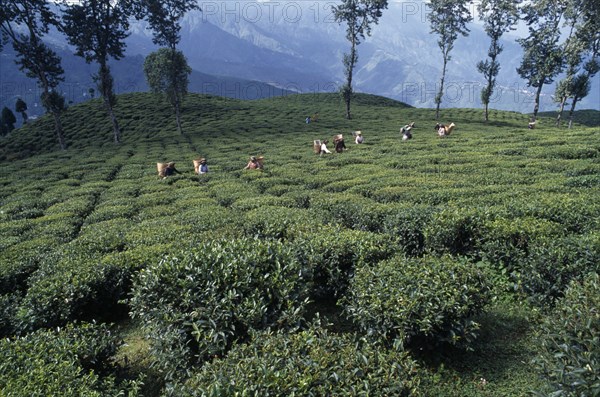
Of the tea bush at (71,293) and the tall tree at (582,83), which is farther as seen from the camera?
the tall tree at (582,83)

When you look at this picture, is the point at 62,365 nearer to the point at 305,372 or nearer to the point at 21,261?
the point at 305,372

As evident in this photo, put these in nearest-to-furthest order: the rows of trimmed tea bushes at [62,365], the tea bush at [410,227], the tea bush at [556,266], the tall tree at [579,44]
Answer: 1. the rows of trimmed tea bushes at [62,365]
2. the tea bush at [556,266]
3. the tea bush at [410,227]
4. the tall tree at [579,44]

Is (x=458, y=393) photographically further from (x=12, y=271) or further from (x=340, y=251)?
(x=12, y=271)

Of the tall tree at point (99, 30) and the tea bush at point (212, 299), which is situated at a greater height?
the tall tree at point (99, 30)

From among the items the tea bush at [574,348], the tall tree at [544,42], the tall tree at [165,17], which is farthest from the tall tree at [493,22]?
the tea bush at [574,348]

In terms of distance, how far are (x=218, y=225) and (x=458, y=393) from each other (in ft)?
29.8

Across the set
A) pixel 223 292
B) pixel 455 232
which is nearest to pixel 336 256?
pixel 223 292

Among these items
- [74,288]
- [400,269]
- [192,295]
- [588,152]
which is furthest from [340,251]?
[588,152]

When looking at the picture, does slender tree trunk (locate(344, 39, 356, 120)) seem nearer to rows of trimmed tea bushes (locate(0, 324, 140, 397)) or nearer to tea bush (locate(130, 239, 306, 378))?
tea bush (locate(130, 239, 306, 378))

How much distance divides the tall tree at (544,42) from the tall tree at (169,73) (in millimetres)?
56438

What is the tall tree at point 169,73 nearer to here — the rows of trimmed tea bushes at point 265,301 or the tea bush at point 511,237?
the rows of trimmed tea bushes at point 265,301

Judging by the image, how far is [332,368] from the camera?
5.08 metres

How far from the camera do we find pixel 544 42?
62.9 m

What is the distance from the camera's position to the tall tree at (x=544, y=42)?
57094 mm
